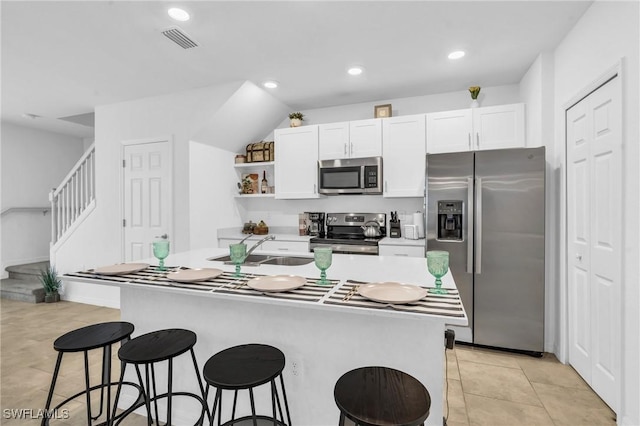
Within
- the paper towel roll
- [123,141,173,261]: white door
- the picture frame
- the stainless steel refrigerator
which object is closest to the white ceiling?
the picture frame

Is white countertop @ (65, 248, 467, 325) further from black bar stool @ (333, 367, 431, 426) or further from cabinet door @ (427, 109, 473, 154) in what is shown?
cabinet door @ (427, 109, 473, 154)

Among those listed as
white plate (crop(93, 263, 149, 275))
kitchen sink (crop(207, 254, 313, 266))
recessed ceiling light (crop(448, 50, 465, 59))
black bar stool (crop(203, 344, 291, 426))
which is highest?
recessed ceiling light (crop(448, 50, 465, 59))

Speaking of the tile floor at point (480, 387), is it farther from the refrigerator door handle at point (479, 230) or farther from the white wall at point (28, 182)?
the white wall at point (28, 182)

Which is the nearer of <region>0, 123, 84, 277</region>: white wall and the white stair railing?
the white stair railing

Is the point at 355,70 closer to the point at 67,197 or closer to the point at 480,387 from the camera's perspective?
the point at 480,387

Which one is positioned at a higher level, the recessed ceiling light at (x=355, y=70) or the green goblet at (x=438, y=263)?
the recessed ceiling light at (x=355, y=70)

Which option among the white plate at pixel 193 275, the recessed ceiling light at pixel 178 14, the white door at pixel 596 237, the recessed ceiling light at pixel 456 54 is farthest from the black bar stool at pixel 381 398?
the recessed ceiling light at pixel 456 54

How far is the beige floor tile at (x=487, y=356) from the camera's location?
261 centimetres

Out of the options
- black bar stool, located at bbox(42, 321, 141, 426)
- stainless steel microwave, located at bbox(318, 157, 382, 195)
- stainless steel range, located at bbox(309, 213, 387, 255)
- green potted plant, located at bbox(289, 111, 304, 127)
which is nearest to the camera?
black bar stool, located at bbox(42, 321, 141, 426)

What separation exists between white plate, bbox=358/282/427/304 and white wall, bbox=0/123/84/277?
6411mm

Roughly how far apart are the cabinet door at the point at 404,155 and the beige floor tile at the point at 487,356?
1597 mm

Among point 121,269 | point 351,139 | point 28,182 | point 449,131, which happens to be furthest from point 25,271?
point 449,131

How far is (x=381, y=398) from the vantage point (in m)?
1.08

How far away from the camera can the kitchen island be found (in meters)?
1.40
